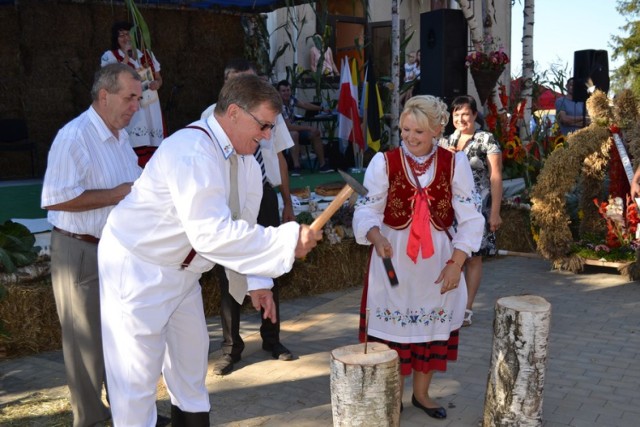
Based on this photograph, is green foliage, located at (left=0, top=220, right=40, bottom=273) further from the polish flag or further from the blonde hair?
the polish flag

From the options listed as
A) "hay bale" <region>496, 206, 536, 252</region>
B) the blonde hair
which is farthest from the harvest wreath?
the blonde hair

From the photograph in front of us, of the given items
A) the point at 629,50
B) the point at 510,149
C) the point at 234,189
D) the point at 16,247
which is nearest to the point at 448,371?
the point at 234,189

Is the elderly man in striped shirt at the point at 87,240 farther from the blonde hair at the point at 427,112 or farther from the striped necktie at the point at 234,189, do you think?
the blonde hair at the point at 427,112

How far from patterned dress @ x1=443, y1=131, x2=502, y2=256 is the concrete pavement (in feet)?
2.31

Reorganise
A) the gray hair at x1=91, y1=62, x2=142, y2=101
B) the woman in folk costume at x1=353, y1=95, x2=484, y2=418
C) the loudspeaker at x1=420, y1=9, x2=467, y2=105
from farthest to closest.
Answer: the loudspeaker at x1=420, y1=9, x2=467, y2=105
the woman in folk costume at x1=353, y1=95, x2=484, y2=418
the gray hair at x1=91, y1=62, x2=142, y2=101

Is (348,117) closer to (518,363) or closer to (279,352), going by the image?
(279,352)

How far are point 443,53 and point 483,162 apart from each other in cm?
400

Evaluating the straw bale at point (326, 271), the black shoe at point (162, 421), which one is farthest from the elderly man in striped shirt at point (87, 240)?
the straw bale at point (326, 271)

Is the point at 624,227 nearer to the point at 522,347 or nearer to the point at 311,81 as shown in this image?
the point at 522,347

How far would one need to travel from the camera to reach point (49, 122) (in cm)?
1107

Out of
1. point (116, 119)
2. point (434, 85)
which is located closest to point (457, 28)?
point (434, 85)

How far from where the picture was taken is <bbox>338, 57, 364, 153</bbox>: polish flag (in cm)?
1134

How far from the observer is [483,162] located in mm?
5910

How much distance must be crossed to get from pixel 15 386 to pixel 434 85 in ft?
21.7
